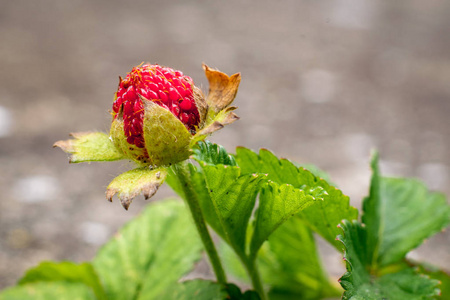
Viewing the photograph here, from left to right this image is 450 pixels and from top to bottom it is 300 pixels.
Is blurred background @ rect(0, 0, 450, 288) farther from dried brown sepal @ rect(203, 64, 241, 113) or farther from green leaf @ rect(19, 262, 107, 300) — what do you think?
dried brown sepal @ rect(203, 64, 241, 113)

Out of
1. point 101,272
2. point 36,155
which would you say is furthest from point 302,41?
point 101,272

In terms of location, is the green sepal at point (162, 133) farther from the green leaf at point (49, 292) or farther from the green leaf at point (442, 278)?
the green leaf at point (442, 278)

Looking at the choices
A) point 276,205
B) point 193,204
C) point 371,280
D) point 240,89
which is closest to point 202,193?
point 193,204

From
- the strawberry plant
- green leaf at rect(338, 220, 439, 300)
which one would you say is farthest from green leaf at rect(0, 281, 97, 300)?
green leaf at rect(338, 220, 439, 300)

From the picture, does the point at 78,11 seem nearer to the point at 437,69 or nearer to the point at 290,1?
the point at 290,1

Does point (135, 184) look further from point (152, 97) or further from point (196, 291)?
point (196, 291)

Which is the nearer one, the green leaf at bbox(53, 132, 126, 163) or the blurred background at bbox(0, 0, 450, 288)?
the green leaf at bbox(53, 132, 126, 163)
